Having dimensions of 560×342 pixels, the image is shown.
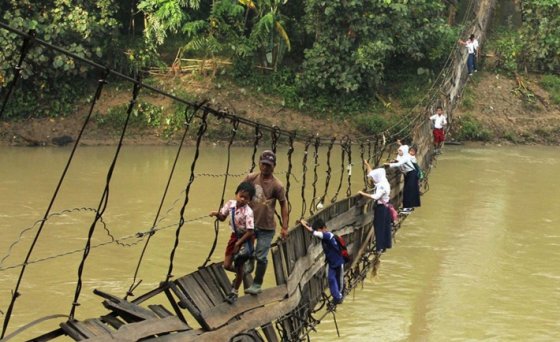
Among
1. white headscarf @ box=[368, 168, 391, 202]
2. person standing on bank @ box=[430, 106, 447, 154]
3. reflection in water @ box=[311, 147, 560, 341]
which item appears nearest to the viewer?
white headscarf @ box=[368, 168, 391, 202]

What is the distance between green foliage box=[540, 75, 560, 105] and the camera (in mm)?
17375

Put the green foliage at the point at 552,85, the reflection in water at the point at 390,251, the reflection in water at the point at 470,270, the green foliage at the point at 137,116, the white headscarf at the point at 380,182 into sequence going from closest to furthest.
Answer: the white headscarf at the point at 380,182, the reflection in water at the point at 470,270, the reflection in water at the point at 390,251, the green foliage at the point at 137,116, the green foliage at the point at 552,85

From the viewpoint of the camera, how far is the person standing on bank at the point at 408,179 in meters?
7.81

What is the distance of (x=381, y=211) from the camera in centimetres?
674

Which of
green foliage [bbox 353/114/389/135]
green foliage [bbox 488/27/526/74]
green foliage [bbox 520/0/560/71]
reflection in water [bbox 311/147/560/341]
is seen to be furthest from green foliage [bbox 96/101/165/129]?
green foliage [bbox 520/0/560/71]

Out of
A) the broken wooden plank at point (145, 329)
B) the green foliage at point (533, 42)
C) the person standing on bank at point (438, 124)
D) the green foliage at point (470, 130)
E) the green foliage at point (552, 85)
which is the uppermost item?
the green foliage at point (533, 42)

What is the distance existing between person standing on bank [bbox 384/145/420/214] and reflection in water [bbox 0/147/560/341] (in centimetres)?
89

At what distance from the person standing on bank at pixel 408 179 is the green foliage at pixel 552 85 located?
10339 mm

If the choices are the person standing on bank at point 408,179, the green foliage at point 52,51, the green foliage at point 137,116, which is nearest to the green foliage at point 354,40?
the green foliage at point 137,116

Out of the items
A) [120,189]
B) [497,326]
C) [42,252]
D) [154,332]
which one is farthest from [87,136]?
[154,332]

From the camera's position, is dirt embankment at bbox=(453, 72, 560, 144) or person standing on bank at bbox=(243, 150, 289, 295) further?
dirt embankment at bbox=(453, 72, 560, 144)

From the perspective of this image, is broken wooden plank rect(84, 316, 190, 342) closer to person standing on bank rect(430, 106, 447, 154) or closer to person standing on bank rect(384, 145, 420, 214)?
person standing on bank rect(384, 145, 420, 214)

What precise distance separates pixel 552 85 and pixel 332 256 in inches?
536

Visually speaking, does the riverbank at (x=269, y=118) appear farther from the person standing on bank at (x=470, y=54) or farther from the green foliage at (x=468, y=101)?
the person standing on bank at (x=470, y=54)
